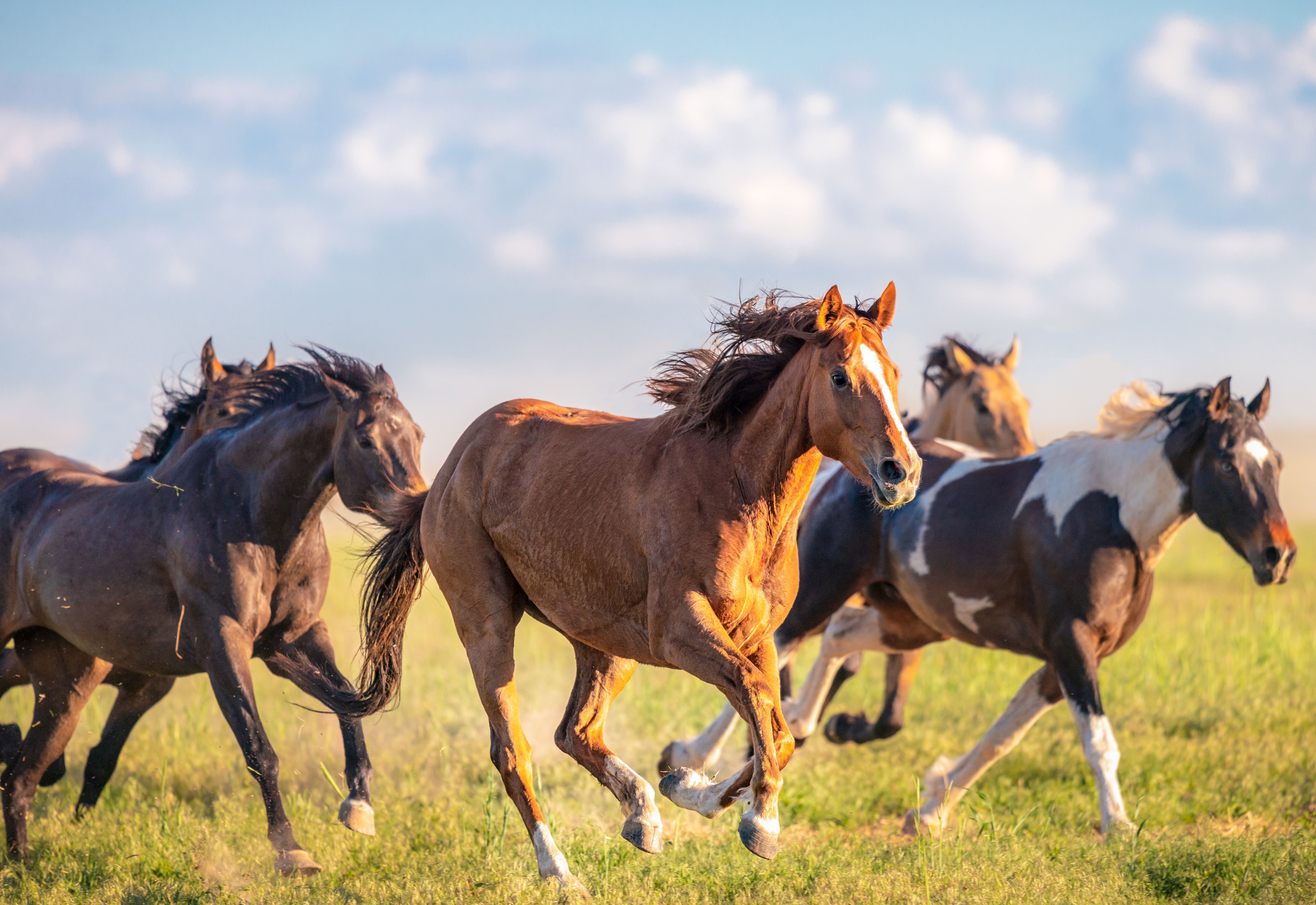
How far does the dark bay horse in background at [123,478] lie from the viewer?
6.20 metres

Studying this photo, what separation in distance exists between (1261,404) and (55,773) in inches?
274

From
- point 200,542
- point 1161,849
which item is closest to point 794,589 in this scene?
point 1161,849

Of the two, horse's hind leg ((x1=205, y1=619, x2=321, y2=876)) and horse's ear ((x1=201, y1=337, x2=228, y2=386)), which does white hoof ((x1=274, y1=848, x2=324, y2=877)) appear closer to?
horse's hind leg ((x1=205, y1=619, x2=321, y2=876))

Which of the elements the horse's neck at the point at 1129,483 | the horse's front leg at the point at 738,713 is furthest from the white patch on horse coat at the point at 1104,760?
the horse's front leg at the point at 738,713

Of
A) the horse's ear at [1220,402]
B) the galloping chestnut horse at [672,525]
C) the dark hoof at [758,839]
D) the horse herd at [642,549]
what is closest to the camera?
the dark hoof at [758,839]

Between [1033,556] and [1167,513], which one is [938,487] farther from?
[1167,513]

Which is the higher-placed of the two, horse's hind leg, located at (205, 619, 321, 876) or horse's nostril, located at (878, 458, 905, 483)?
horse's nostril, located at (878, 458, 905, 483)

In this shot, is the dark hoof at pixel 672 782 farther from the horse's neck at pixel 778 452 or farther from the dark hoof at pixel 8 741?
the dark hoof at pixel 8 741

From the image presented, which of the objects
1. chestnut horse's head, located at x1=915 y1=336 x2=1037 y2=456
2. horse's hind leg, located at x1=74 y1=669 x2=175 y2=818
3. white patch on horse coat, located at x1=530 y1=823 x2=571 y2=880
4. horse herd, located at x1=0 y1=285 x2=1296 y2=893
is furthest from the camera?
chestnut horse's head, located at x1=915 y1=336 x2=1037 y2=456

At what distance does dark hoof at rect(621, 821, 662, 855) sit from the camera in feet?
12.7

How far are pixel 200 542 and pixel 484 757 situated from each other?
2.71 m

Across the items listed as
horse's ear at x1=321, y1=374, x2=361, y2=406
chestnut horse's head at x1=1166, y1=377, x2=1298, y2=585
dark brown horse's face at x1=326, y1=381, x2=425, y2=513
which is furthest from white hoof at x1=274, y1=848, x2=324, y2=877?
chestnut horse's head at x1=1166, y1=377, x2=1298, y2=585

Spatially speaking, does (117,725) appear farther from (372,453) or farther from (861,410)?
(861,410)

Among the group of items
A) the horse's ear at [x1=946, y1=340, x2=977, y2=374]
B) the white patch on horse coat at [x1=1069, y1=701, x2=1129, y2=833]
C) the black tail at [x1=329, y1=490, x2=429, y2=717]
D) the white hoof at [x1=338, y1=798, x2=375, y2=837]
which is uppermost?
the horse's ear at [x1=946, y1=340, x2=977, y2=374]
